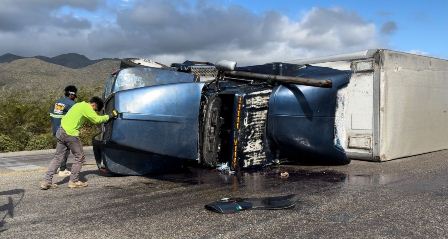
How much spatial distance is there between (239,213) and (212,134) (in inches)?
104

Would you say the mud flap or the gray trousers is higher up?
the gray trousers

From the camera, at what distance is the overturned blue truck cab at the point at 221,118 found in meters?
7.39

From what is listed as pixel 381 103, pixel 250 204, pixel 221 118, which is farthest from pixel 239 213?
pixel 381 103

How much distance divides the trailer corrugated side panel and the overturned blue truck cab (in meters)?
1.05

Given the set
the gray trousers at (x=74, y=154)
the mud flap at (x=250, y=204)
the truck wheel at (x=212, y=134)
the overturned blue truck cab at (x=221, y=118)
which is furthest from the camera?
the truck wheel at (x=212, y=134)

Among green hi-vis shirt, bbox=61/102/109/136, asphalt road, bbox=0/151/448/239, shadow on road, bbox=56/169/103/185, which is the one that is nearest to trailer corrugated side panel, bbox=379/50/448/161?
asphalt road, bbox=0/151/448/239

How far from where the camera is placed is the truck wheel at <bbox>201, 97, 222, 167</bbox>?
25.9ft

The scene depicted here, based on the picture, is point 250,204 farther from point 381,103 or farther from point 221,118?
point 381,103

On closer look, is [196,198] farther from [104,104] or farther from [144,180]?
[104,104]

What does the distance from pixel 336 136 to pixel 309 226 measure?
12.7 feet

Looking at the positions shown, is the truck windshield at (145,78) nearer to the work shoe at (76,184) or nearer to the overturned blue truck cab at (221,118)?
the overturned blue truck cab at (221,118)

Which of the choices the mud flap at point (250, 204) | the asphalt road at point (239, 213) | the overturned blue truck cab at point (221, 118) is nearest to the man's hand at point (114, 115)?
the overturned blue truck cab at point (221, 118)

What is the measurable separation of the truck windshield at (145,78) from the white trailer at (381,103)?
9.38ft

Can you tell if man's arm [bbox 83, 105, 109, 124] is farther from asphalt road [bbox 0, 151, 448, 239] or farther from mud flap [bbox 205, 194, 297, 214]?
mud flap [bbox 205, 194, 297, 214]
